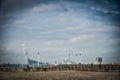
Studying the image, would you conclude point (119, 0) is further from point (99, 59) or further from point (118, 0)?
point (99, 59)

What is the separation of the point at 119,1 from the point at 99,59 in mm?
55152

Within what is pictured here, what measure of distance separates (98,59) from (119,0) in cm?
5582

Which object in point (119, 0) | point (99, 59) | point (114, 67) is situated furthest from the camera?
point (99, 59)

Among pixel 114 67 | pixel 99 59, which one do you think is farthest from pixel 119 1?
pixel 99 59

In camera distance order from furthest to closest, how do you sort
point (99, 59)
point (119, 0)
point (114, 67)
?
point (99, 59)
point (114, 67)
point (119, 0)

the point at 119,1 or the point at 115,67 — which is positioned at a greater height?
the point at 119,1

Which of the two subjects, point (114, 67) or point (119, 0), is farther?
point (114, 67)

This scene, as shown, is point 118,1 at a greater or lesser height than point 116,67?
greater

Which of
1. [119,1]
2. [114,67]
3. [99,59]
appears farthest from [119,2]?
[99,59]

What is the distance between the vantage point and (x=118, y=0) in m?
17.7

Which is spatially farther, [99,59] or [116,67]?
[99,59]

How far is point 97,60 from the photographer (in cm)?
7356

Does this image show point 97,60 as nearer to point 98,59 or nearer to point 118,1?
point 98,59

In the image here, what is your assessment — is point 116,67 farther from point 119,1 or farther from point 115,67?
point 119,1
